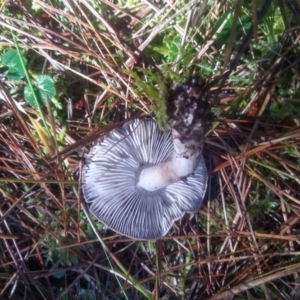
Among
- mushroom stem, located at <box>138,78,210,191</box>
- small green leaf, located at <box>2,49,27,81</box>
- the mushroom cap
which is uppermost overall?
small green leaf, located at <box>2,49,27,81</box>

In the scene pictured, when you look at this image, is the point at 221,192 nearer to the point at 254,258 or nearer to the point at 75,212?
the point at 254,258

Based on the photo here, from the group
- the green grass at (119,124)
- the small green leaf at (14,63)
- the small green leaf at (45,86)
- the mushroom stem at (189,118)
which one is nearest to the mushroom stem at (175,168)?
the mushroom stem at (189,118)

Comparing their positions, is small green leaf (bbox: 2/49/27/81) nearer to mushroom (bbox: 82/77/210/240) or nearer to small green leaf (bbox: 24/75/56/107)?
small green leaf (bbox: 24/75/56/107)

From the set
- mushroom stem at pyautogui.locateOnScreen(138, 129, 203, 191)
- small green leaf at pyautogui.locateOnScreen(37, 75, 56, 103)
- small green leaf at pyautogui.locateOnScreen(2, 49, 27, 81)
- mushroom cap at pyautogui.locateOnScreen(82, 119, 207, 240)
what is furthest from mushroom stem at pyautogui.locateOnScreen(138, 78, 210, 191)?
small green leaf at pyautogui.locateOnScreen(2, 49, 27, 81)

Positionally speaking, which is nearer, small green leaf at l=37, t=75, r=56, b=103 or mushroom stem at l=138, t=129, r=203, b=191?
mushroom stem at l=138, t=129, r=203, b=191

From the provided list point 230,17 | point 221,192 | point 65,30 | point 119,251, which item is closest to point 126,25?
point 65,30
